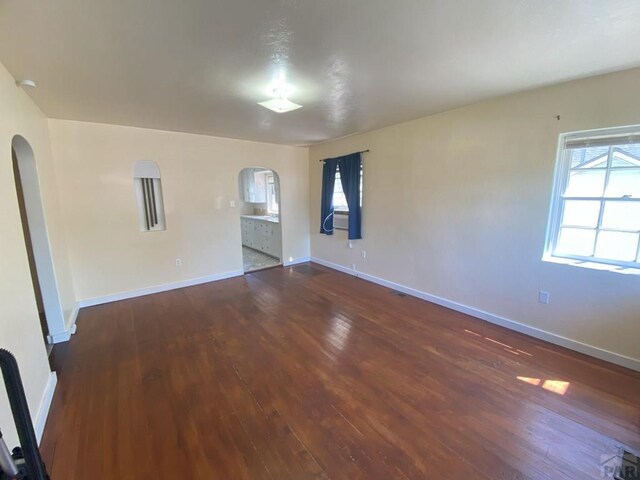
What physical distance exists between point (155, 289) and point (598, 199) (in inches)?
215

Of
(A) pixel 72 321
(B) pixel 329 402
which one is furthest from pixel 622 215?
(A) pixel 72 321

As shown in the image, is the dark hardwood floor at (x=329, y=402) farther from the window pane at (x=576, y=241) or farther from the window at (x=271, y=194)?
the window at (x=271, y=194)

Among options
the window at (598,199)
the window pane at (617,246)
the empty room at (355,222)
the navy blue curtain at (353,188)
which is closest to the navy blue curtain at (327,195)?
the navy blue curtain at (353,188)

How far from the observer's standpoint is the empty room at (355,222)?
63.4 inches

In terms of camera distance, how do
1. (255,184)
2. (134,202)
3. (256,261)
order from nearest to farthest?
1. (134,202)
2. (256,261)
3. (255,184)

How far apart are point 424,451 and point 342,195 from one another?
4.10 meters

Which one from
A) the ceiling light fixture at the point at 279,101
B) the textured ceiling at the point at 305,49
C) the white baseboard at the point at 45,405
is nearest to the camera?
the textured ceiling at the point at 305,49

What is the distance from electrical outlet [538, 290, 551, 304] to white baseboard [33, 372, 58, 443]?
4177 millimetres

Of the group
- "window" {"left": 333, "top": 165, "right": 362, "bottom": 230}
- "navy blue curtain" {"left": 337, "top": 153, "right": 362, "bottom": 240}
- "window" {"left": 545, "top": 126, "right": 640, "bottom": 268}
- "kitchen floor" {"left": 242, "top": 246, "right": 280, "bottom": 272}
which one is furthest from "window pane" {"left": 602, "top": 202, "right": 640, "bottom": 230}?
"kitchen floor" {"left": 242, "top": 246, "right": 280, "bottom": 272}

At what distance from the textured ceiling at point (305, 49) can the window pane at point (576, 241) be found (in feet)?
4.48

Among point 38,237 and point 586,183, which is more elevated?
point 586,183

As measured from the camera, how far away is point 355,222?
4746 mm

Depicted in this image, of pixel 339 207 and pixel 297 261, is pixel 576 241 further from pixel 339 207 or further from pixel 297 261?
pixel 297 261

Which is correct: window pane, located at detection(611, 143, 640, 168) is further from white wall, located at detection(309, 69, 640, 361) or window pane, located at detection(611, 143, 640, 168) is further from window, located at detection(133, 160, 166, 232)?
window, located at detection(133, 160, 166, 232)
